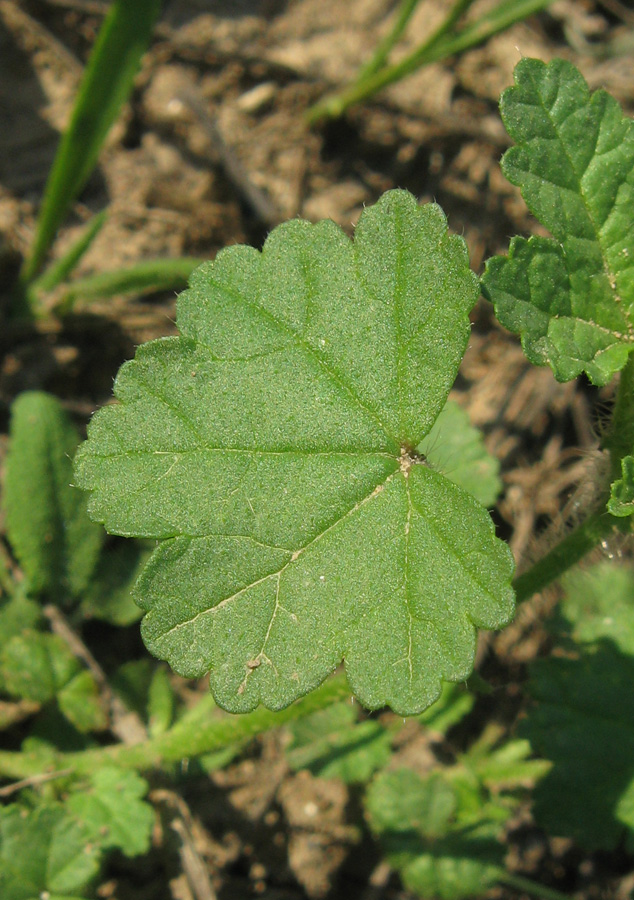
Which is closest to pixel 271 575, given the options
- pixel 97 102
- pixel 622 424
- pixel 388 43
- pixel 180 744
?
pixel 622 424

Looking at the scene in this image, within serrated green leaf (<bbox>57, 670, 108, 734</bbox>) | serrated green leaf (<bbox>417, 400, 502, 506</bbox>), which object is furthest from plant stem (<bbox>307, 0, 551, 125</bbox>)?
serrated green leaf (<bbox>57, 670, 108, 734</bbox>)

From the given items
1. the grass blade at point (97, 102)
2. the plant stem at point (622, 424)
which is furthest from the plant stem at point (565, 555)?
the grass blade at point (97, 102)

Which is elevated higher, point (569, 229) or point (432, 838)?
point (569, 229)

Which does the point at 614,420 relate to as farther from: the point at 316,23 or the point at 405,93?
the point at 316,23

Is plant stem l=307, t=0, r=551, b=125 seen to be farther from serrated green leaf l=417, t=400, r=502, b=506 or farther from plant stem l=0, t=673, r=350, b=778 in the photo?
plant stem l=0, t=673, r=350, b=778

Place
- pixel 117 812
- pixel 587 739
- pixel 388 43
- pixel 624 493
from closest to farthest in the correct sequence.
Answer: pixel 624 493, pixel 117 812, pixel 587 739, pixel 388 43

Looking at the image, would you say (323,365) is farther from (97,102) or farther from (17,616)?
(97,102)

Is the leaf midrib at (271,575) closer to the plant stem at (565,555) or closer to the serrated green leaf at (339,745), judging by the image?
the plant stem at (565,555)
